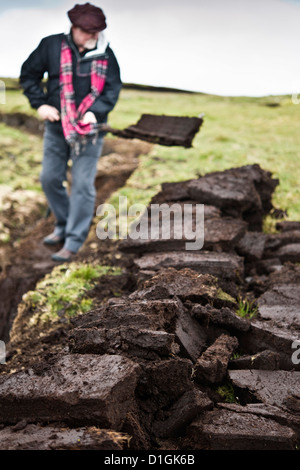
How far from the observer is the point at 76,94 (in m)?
5.71

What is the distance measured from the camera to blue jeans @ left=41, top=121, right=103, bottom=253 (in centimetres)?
598

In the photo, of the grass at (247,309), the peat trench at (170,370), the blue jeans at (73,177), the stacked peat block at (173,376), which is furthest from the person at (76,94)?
the grass at (247,309)

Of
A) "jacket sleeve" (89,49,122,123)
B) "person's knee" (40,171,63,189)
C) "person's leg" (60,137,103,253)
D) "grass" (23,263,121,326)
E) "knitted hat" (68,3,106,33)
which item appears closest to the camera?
"grass" (23,263,121,326)

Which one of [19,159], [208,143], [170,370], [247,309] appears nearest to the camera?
[170,370]

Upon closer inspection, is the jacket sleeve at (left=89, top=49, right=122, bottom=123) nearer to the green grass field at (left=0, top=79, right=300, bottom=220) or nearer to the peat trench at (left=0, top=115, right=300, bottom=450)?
the green grass field at (left=0, top=79, right=300, bottom=220)

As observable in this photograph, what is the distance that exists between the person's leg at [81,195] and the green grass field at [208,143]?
1153 mm

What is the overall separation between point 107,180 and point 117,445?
278 inches

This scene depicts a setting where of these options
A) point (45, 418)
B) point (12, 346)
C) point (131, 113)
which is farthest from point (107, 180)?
point (45, 418)

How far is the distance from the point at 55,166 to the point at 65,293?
1904 mm

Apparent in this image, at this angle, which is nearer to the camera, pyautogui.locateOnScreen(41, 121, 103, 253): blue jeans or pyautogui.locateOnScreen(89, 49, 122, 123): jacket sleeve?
pyautogui.locateOnScreen(89, 49, 122, 123): jacket sleeve

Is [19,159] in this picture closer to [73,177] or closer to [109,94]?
[73,177]

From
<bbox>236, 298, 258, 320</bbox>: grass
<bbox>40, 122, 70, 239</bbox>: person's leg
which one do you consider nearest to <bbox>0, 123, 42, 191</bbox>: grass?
<bbox>40, 122, 70, 239</bbox>: person's leg

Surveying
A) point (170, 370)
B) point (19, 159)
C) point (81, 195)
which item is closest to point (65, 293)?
point (81, 195)
